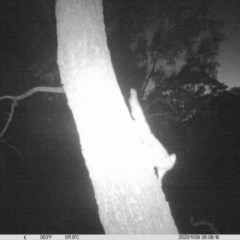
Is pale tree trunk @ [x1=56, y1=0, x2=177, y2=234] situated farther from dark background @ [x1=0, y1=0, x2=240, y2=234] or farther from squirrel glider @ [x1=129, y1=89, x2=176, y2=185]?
dark background @ [x1=0, y1=0, x2=240, y2=234]

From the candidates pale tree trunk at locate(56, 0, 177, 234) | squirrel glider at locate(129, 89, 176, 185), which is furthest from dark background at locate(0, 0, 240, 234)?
squirrel glider at locate(129, 89, 176, 185)

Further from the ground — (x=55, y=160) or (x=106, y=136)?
(x=106, y=136)

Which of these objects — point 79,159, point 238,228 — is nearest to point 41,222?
point 79,159

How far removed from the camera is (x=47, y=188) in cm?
835

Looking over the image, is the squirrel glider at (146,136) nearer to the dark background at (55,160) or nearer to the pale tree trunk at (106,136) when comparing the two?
the pale tree trunk at (106,136)

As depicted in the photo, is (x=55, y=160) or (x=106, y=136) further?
(x=55, y=160)

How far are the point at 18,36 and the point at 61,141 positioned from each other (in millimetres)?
3534

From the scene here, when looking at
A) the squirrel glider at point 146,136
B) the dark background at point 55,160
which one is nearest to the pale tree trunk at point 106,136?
the squirrel glider at point 146,136

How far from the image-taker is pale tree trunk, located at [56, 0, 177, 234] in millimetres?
1148

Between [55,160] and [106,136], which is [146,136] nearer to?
[106,136]

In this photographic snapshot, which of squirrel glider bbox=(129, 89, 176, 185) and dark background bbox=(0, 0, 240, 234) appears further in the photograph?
dark background bbox=(0, 0, 240, 234)

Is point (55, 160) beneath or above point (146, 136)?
beneath

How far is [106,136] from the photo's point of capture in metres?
1.17

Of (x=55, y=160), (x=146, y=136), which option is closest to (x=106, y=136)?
(x=146, y=136)
